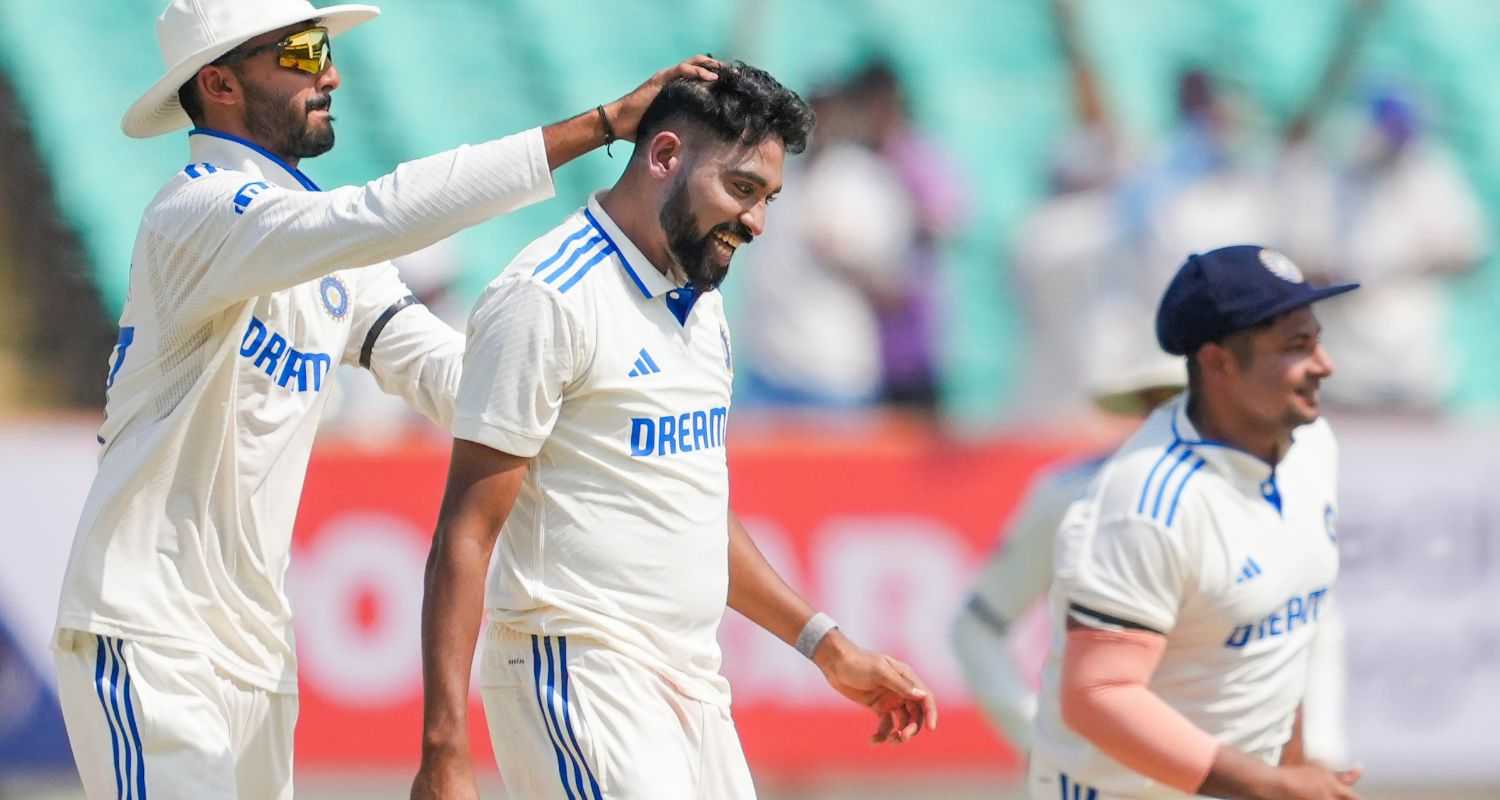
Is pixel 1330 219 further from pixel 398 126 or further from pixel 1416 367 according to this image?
pixel 398 126

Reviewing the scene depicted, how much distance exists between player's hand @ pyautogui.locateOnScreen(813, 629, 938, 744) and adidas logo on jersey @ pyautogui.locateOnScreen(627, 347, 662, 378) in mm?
782

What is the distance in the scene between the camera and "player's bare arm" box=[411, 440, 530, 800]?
3986mm

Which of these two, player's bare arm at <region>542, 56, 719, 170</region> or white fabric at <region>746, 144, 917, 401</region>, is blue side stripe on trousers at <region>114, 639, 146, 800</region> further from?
white fabric at <region>746, 144, 917, 401</region>

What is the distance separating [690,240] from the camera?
14.4ft

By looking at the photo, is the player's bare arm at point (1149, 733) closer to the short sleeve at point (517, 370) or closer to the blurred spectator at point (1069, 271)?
the short sleeve at point (517, 370)

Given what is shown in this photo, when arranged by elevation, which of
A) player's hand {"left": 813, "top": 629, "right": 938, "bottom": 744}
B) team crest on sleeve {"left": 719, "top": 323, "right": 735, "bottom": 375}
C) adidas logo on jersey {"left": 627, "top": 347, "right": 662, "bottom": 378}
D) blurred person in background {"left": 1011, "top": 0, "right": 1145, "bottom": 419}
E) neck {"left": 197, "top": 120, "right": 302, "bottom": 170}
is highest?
blurred person in background {"left": 1011, "top": 0, "right": 1145, "bottom": 419}

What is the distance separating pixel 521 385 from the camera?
4.14m

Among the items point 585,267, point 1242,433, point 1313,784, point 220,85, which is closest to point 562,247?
point 585,267

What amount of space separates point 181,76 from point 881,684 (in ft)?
6.20

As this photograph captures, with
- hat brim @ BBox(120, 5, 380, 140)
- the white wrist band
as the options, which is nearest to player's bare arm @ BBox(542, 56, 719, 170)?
hat brim @ BBox(120, 5, 380, 140)

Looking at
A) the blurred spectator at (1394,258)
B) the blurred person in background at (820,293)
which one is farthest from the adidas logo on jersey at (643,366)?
the blurred spectator at (1394,258)

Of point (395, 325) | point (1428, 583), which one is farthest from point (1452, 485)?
point (395, 325)

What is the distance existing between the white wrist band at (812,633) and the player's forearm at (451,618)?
2.90 feet

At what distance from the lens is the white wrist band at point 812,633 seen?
15.7 ft
